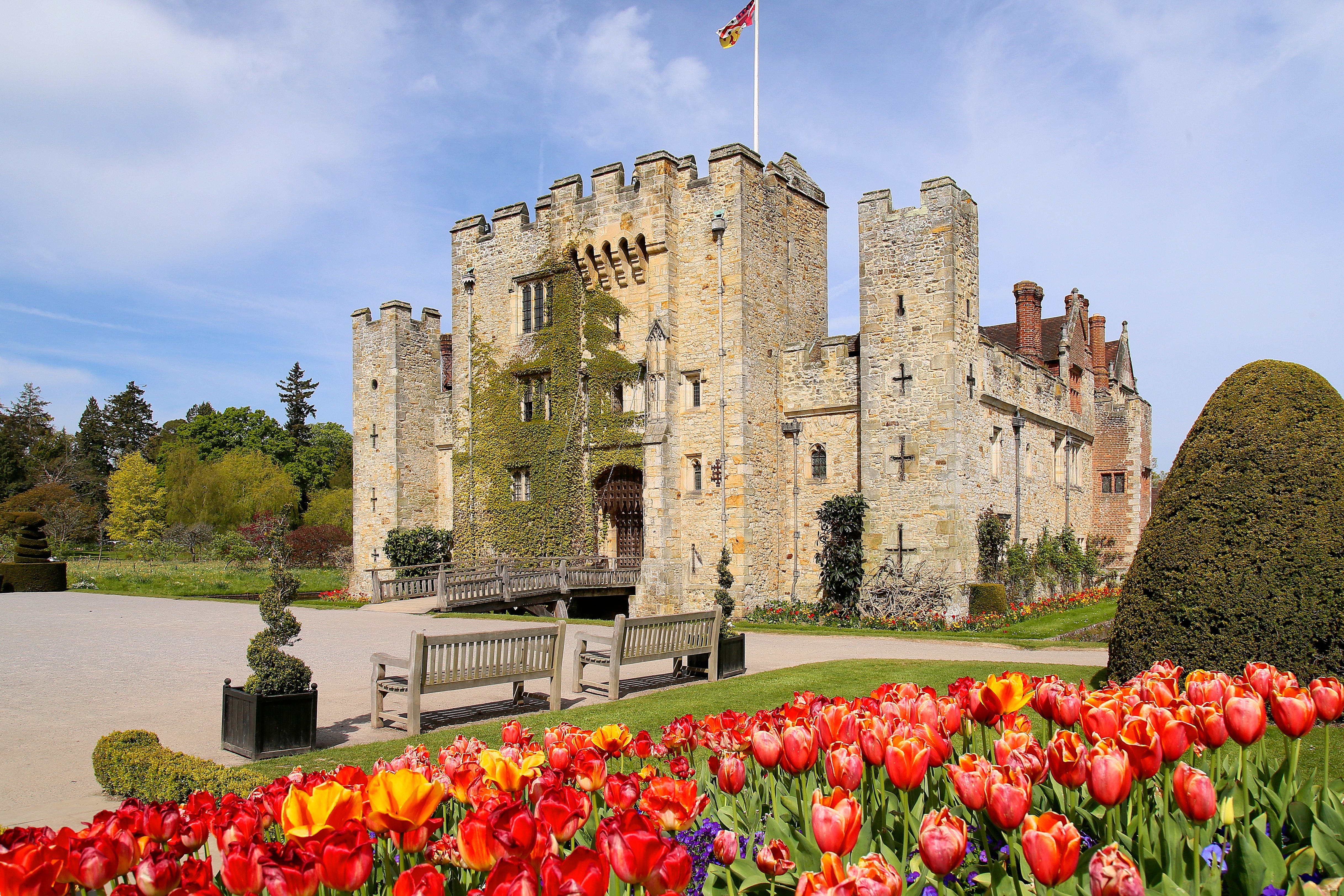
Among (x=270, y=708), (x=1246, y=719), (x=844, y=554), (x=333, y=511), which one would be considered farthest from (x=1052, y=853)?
(x=333, y=511)

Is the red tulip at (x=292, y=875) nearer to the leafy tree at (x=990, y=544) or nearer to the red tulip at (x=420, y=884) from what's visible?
the red tulip at (x=420, y=884)

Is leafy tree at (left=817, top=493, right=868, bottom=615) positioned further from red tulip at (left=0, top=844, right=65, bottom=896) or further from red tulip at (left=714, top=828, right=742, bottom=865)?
red tulip at (left=0, top=844, right=65, bottom=896)

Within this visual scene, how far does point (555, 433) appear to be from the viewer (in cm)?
2711

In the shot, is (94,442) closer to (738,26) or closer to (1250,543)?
(738,26)

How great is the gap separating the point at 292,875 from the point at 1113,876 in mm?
1952

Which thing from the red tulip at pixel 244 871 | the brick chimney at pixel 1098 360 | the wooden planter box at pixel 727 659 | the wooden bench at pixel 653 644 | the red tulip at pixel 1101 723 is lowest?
the wooden planter box at pixel 727 659

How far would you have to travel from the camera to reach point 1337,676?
685 centimetres

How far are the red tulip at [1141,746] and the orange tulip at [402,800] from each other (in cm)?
210

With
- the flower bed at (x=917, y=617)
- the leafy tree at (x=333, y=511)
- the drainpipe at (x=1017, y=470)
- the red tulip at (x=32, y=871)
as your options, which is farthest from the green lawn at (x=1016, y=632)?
the leafy tree at (x=333, y=511)

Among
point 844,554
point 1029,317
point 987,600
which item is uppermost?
point 1029,317

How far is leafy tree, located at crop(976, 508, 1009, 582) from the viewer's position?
70.9 ft

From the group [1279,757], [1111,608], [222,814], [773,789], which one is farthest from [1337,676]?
[1111,608]

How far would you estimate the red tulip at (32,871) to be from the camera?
208 cm

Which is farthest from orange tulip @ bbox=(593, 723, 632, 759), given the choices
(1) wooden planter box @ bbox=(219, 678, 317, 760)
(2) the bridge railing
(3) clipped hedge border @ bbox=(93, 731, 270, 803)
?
(2) the bridge railing
